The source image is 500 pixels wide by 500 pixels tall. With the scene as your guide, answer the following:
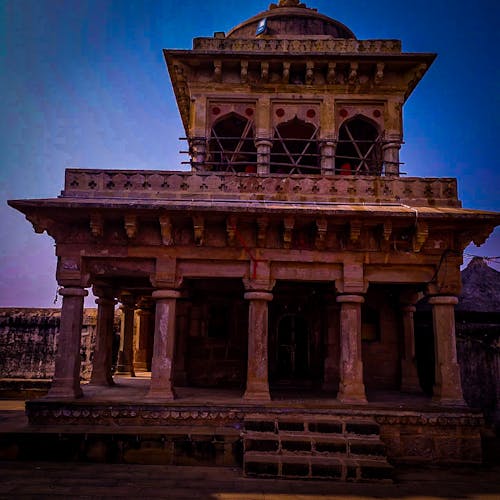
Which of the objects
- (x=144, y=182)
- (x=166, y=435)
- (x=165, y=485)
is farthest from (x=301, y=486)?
(x=144, y=182)

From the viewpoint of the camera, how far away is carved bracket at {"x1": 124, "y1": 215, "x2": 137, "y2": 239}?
32.0ft

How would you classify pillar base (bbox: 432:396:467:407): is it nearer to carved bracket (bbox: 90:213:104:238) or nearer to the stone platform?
the stone platform

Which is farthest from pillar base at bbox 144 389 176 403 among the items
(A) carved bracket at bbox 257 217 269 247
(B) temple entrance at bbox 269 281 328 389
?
(B) temple entrance at bbox 269 281 328 389

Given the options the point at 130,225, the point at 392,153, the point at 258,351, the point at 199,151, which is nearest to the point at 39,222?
the point at 130,225

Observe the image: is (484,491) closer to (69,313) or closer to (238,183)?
(238,183)

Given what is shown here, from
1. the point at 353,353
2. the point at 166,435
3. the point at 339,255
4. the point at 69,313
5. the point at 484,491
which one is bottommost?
the point at 484,491

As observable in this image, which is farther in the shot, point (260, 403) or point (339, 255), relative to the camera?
point (339, 255)

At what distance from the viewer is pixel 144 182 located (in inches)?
412

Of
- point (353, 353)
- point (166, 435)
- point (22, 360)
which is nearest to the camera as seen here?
point (166, 435)

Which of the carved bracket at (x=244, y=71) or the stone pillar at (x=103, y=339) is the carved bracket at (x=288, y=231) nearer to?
the carved bracket at (x=244, y=71)

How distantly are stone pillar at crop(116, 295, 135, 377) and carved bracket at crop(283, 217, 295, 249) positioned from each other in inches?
292

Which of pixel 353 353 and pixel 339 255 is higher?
pixel 339 255

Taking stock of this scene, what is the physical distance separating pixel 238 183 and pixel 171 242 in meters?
1.92

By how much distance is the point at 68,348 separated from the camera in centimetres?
995
